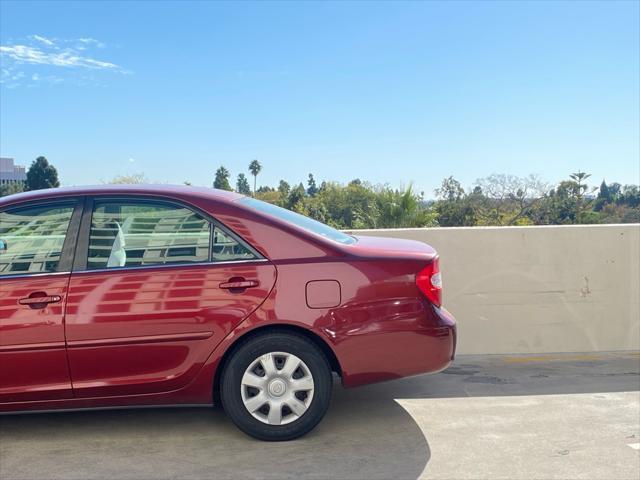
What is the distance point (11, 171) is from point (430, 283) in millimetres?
74459

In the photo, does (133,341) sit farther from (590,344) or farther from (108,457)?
(590,344)

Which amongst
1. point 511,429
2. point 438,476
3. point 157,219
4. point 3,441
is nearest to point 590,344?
point 511,429

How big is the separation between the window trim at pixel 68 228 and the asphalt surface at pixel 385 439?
42.6 inches

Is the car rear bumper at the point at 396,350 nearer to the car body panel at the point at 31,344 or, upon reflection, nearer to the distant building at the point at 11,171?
the car body panel at the point at 31,344

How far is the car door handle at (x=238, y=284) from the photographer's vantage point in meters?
3.71

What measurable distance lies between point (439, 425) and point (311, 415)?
0.95 meters

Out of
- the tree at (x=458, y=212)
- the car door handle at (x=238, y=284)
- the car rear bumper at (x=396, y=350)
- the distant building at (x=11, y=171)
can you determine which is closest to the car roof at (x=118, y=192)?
the car door handle at (x=238, y=284)

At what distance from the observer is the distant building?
6579 cm

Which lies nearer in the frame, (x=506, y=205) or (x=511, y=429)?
(x=511, y=429)

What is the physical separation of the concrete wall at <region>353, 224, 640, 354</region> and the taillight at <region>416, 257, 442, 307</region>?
6.65ft

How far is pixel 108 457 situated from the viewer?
3.63 metres

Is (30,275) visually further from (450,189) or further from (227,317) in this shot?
(450,189)

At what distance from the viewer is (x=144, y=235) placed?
12.7 ft

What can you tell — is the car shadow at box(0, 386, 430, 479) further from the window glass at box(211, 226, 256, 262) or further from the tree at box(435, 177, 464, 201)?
the tree at box(435, 177, 464, 201)
